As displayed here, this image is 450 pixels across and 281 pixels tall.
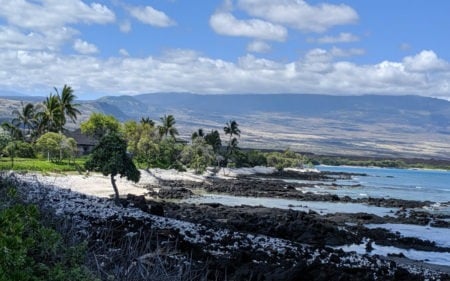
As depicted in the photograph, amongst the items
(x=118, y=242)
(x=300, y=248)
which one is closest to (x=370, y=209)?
(x=300, y=248)

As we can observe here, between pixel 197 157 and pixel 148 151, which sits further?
pixel 197 157

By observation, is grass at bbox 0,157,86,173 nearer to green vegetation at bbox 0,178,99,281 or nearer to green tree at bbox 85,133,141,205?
green tree at bbox 85,133,141,205

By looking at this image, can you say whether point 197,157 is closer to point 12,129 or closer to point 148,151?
point 148,151

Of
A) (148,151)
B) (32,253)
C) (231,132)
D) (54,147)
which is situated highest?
(231,132)

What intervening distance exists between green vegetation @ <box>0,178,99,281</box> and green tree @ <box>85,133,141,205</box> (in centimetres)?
2920

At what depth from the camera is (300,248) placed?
27391 mm

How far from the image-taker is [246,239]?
27766 millimetres

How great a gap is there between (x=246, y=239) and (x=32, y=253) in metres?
19.9

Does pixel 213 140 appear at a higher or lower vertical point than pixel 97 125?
lower

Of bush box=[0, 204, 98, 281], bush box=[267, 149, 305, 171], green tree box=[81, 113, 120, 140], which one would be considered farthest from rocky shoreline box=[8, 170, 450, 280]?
bush box=[267, 149, 305, 171]

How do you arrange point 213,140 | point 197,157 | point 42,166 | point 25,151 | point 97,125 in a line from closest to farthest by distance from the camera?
point 42,166
point 25,151
point 197,157
point 97,125
point 213,140

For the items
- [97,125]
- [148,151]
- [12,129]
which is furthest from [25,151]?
[97,125]

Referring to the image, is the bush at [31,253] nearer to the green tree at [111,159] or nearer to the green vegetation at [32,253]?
the green vegetation at [32,253]

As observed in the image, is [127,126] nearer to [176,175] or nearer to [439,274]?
[176,175]
